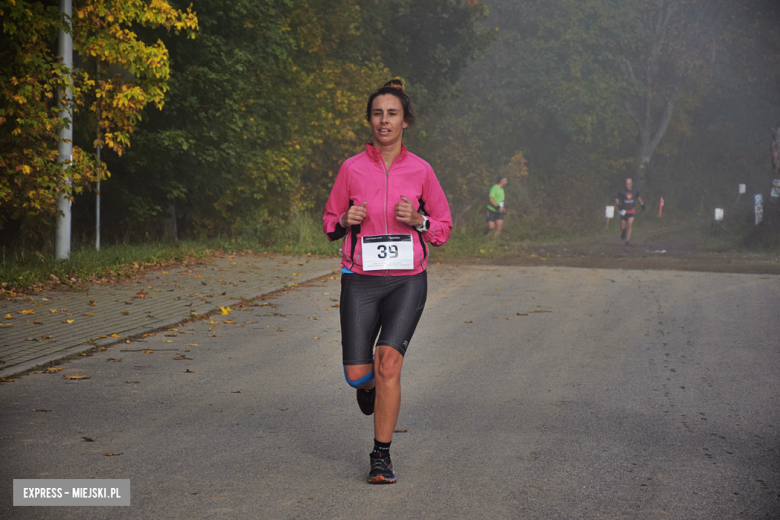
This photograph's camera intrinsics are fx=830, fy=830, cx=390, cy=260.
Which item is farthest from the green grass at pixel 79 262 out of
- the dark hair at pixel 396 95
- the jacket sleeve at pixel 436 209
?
the jacket sleeve at pixel 436 209

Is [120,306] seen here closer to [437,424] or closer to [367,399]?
[437,424]

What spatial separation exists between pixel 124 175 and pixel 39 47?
6.27m

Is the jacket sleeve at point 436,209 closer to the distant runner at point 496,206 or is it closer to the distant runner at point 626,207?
the distant runner at point 496,206

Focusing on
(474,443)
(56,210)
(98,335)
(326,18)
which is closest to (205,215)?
(326,18)

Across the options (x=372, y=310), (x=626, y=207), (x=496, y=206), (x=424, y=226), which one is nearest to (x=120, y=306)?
(x=372, y=310)

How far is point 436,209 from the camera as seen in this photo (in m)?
4.54

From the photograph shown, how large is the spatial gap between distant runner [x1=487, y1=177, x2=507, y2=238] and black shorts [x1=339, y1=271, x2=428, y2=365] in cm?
1966

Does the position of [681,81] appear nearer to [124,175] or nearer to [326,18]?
[326,18]

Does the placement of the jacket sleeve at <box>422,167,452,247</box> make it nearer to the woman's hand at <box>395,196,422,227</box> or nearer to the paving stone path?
the woman's hand at <box>395,196,422,227</box>

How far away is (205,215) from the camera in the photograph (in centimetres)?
2195

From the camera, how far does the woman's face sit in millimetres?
4441

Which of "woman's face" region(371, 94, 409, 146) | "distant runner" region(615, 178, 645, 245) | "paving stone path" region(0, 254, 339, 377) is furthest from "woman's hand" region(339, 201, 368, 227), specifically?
"distant runner" region(615, 178, 645, 245)

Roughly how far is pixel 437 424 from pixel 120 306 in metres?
5.93

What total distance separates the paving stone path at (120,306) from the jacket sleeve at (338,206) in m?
3.54
